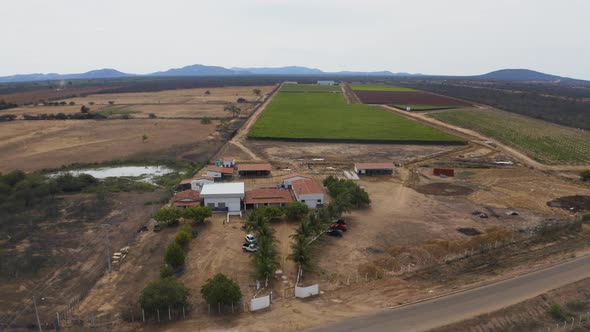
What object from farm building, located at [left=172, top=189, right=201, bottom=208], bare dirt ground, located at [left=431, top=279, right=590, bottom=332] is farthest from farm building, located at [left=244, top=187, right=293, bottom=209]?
bare dirt ground, located at [left=431, top=279, right=590, bottom=332]

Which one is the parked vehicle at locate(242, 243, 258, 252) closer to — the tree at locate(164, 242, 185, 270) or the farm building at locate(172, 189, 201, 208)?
the tree at locate(164, 242, 185, 270)

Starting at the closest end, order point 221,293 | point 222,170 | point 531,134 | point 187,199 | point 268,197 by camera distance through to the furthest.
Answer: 1. point 221,293
2. point 187,199
3. point 268,197
4. point 222,170
5. point 531,134

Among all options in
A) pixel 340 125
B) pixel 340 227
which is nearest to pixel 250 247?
pixel 340 227

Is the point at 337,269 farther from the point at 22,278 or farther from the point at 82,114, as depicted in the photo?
the point at 82,114

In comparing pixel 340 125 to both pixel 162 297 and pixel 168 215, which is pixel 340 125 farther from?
pixel 162 297

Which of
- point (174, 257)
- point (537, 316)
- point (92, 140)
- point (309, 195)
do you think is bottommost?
point (537, 316)

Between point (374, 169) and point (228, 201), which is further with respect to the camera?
point (374, 169)

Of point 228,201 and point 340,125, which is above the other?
point 340,125
